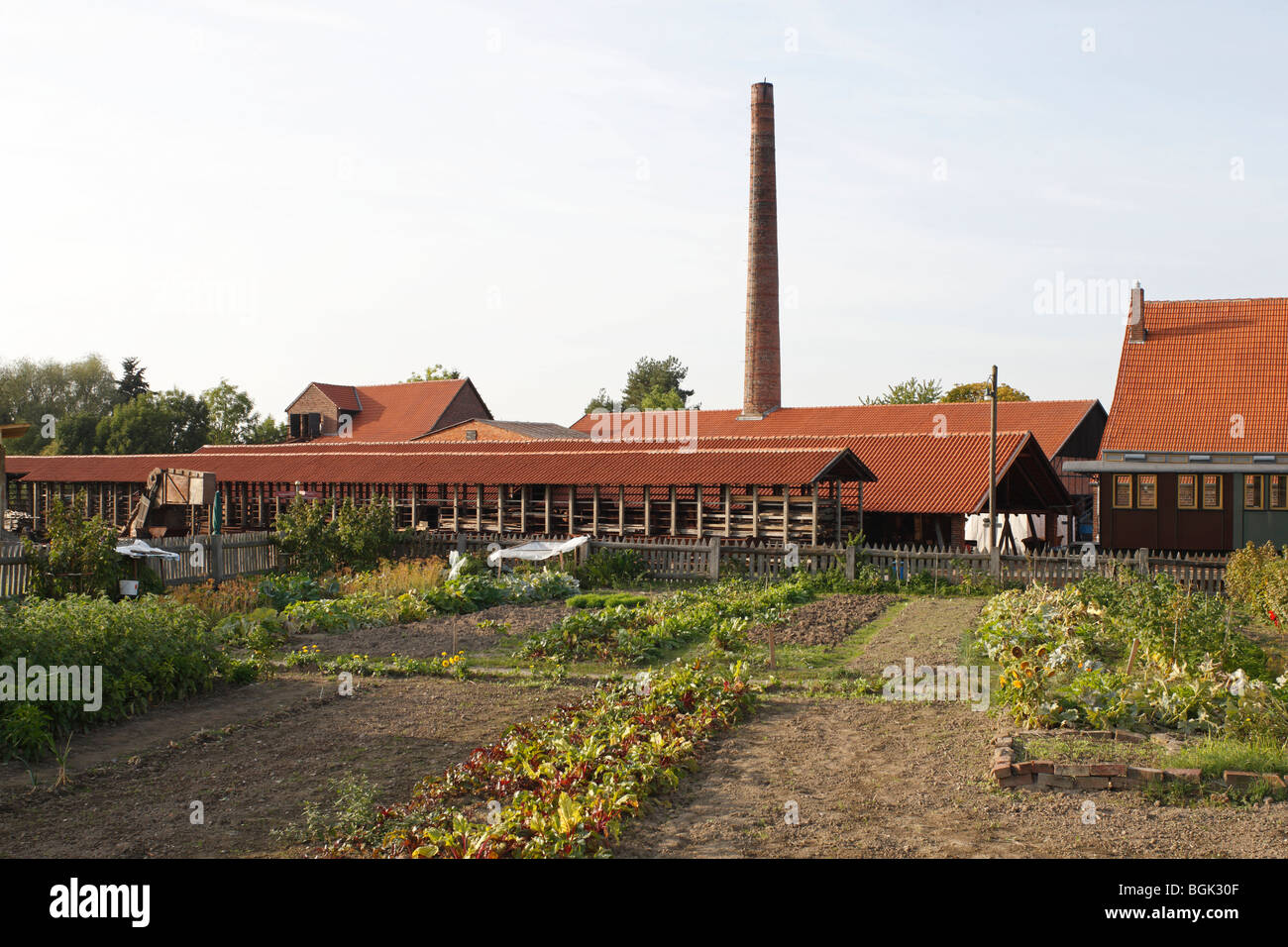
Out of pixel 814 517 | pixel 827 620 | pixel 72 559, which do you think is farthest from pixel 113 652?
pixel 814 517

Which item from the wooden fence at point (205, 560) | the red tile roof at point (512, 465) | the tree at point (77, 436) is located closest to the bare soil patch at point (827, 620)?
the red tile roof at point (512, 465)

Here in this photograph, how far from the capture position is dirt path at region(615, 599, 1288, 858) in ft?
23.0

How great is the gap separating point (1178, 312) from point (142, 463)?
39447mm

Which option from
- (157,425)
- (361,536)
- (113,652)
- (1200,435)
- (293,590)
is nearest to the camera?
(113,652)

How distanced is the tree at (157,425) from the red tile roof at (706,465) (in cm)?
3680

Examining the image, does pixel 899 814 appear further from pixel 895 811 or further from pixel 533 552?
pixel 533 552

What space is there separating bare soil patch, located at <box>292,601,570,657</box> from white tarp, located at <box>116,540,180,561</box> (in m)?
5.43

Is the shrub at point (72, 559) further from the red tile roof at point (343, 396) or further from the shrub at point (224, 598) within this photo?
the red tile roof at point (343, 396)

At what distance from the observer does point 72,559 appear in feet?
59.8

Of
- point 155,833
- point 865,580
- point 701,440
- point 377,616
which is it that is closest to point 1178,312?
point 701,440

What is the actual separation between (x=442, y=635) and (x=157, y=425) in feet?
213

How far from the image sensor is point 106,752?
10.0 metres

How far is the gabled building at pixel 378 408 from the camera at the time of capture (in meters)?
61.0
